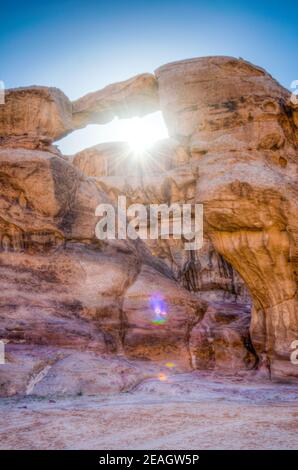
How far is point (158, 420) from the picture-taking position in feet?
14.8

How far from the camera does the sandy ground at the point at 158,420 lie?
12.0 ft

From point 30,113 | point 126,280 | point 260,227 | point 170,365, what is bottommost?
point 170,365

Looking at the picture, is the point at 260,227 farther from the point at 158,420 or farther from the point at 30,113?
the point at 30,113

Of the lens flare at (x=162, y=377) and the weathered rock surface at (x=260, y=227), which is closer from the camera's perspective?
the lens flare at (x=162, y=377)

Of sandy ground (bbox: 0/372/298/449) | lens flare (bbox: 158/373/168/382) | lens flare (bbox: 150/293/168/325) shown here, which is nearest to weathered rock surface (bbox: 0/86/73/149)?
lens flare (bbox: 150/293/168/325)

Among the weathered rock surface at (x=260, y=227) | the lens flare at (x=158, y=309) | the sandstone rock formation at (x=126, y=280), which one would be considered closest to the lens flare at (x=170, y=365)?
the sandstone rock formation at (x=126, y=280)

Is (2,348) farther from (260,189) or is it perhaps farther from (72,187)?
(260,189)

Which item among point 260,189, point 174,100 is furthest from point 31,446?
point 174,100

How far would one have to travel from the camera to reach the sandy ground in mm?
3660

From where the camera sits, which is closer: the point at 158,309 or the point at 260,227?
the point at 260,227

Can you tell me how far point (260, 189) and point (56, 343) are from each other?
4.49 m

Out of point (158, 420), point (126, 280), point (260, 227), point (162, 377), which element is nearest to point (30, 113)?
point (126, 280)

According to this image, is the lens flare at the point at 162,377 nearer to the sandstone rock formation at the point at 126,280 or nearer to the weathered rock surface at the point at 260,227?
the sandstone rock formation at the point at 126,280

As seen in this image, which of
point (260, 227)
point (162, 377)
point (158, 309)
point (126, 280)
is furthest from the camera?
point (126, 280)
